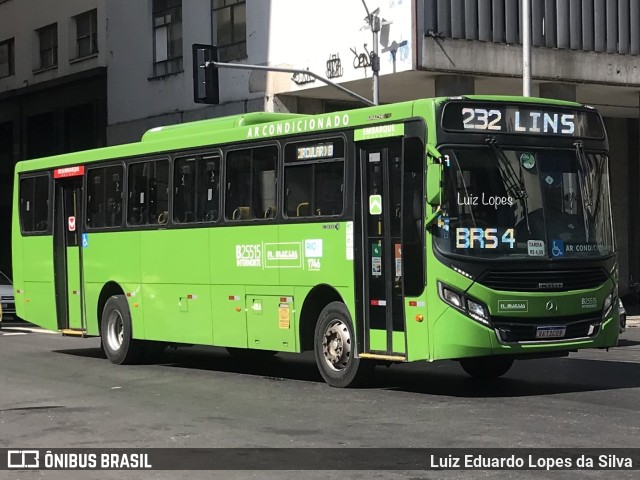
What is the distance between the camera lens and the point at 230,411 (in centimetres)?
1241

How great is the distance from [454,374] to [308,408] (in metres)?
3.98

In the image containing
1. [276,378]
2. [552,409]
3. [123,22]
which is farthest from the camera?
[123,22]

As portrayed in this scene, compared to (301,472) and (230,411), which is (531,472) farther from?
(230,411)

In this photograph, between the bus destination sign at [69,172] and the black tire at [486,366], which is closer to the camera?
the black tire at [486,366]

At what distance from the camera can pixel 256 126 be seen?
52.3 feet

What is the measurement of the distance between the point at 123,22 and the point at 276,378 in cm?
2645

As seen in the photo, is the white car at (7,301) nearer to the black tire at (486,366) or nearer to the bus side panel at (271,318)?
the bus side panel at (271,318)

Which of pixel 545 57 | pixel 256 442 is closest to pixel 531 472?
pixel 256 442

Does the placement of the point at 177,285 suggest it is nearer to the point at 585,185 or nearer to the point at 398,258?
the point at 398,258

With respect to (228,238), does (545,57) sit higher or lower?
higher

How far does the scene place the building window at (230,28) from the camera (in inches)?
1372

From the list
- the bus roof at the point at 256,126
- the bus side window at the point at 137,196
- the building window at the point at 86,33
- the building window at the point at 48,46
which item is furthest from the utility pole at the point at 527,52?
the building window at the point at 48,46

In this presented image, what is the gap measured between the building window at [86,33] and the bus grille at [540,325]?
3114cm

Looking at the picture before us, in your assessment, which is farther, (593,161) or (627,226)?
(627,226)
